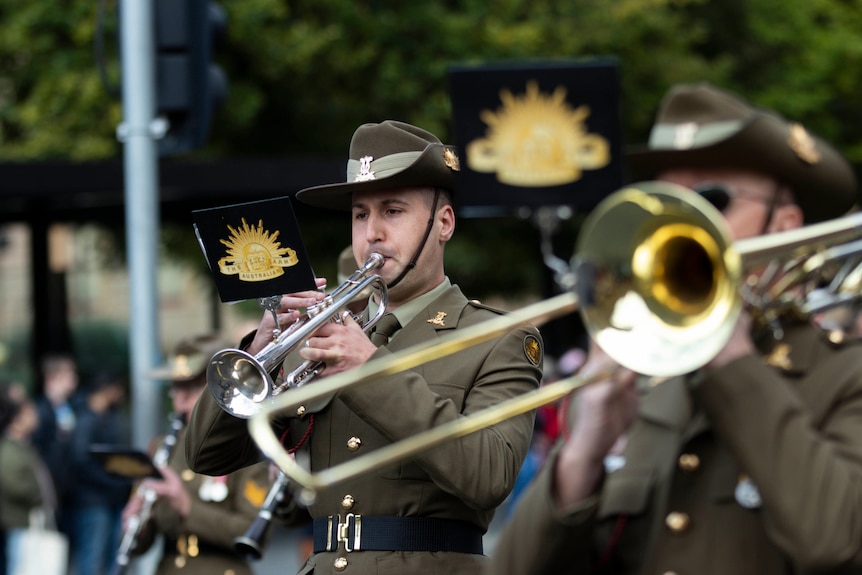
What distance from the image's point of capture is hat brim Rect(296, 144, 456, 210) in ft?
14.0

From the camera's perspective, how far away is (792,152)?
3.15m

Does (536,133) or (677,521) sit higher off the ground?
(536,133)

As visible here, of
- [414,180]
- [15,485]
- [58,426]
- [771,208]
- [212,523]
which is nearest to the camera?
[771,208]

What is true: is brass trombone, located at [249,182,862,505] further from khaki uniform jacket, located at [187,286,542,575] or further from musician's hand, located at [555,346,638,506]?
khaki uniform jacket, located at [187,286,542,575]

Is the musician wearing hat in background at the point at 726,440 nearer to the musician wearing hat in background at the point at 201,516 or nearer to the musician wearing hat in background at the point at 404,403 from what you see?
the musician wearing hat in background at the point at 404,403

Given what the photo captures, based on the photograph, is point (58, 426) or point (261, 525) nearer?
point (261, 525)

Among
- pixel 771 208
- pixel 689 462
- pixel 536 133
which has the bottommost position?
pixel 689 462

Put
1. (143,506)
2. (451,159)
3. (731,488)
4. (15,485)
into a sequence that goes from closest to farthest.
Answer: (731,488)
(451,159)
(143,506)
(15,485)

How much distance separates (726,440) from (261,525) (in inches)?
141

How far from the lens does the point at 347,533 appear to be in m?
4.12

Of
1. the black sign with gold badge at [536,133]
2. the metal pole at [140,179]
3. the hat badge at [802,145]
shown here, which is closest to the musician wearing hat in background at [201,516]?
the metal pole at [140,179]

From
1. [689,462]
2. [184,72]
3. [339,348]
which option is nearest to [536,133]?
[184,72]

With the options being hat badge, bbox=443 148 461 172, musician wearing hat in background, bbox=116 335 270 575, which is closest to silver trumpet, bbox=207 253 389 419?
hat badge, bbox=443 148 461 172

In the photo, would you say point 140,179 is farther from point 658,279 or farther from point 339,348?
point 658,279
